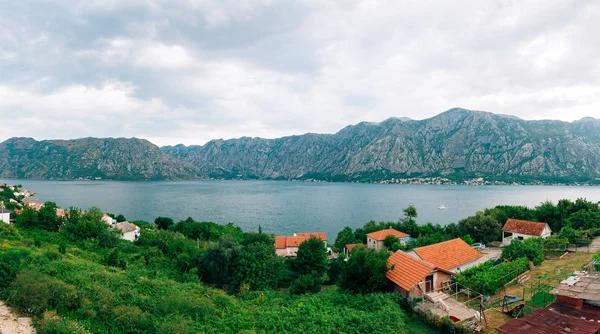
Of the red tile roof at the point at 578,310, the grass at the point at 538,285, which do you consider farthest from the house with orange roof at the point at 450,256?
the red tile roof at the point at 578,310

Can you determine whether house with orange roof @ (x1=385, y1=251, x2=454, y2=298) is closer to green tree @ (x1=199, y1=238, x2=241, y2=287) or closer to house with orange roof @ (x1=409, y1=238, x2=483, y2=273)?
house with orange roof @ (x1=409, y1=238, x2=483, y2=273)

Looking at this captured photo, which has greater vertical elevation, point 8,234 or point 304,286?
point 8,234

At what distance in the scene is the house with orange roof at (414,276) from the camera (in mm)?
15883

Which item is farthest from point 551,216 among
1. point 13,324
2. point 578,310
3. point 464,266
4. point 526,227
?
point 13,324

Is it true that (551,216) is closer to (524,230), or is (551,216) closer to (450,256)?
(524,230)

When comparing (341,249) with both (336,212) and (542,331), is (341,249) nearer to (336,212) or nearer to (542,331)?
(542,331)

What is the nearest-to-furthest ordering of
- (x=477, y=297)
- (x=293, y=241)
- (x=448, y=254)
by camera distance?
(x=477, y=297) < (x=448, y=254) < (x=293, y=241)

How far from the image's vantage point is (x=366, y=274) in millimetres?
17578

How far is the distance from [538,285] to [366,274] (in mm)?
9368

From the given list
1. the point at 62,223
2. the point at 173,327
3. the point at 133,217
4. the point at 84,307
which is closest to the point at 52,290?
the point at 84,307

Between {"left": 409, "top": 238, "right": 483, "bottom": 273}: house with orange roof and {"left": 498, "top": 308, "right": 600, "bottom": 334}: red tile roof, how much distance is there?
11.1m

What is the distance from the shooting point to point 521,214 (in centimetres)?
4341

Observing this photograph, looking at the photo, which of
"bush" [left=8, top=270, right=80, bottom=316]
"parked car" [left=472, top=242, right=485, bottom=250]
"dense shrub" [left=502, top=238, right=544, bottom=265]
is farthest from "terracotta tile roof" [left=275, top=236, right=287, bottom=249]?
"bush" [left=8, top=270, right=80, bottom=316]

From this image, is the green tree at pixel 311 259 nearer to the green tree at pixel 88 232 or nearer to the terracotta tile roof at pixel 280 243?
the terracotta tile roof at pixel 280 243
